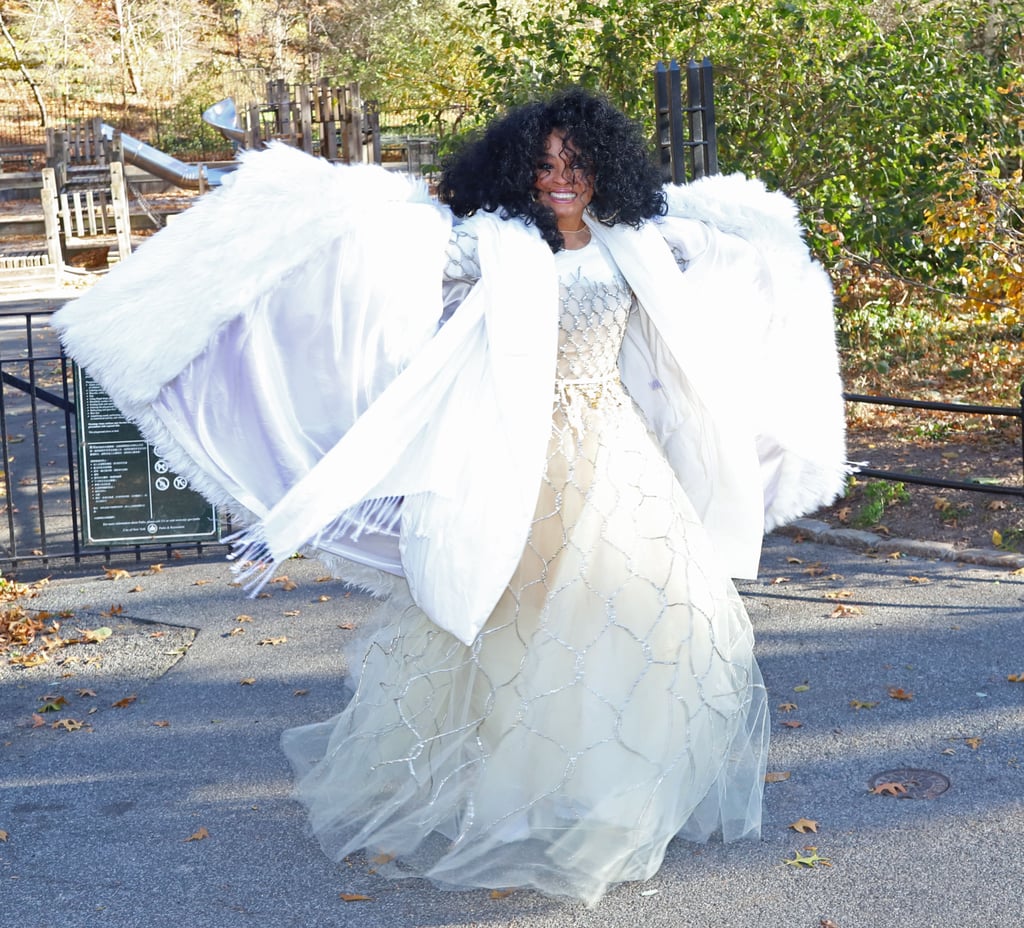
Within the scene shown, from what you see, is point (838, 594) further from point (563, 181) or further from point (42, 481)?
point (42, 481)

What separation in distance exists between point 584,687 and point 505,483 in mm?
613

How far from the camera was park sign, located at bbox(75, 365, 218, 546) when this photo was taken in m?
7.12

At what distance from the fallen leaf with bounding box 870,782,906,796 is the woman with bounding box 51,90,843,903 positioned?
19.6 inches

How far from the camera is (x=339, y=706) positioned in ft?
16.7

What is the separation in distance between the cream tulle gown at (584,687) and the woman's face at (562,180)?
13 cm

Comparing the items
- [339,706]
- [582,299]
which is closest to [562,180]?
[582,299]

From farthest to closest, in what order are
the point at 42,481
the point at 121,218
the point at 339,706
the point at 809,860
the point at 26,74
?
the point at 26,74, the point at 121,218, the point at 42,481, the point at 339,706, the point at 809,860

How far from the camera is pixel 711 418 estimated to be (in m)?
3.92

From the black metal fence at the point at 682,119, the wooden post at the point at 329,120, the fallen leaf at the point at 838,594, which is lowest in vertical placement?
the fallen leaf at the point at 838,594

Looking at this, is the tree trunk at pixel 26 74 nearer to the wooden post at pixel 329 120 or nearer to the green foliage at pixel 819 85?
the wooden post at pixel 329 120

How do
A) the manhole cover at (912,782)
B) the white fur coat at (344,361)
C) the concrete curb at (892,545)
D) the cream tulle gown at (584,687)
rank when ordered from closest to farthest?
the white fur coat at (344,361) → the cream tulle gown at (584,687) → the manhole cover at (912,782) → the concrete curb at (892,545)

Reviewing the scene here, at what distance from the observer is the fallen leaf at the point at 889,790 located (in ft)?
13.6

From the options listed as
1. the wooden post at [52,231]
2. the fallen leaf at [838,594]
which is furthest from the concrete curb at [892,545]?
the wooden post at [52,231]

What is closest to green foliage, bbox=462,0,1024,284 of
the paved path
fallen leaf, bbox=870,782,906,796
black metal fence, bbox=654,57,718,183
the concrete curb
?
black metal fence, bbox=654,57,718,183
